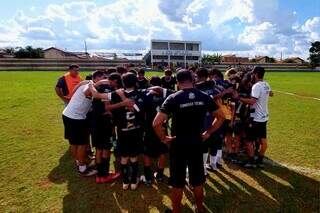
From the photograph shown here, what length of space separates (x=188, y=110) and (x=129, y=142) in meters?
1.79

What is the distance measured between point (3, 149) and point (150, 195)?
5056 mm

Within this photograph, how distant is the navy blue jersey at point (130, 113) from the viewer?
231 inches

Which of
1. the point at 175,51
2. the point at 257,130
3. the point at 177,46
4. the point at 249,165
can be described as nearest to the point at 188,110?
the point at 257,130

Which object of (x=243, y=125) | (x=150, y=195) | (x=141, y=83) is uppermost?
(x=141, y=83)

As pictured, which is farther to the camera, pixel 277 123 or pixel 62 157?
pixel 277 123

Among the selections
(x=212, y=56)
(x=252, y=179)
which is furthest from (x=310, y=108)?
(x=212, y=56)

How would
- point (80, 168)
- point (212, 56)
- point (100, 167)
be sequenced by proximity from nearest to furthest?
point (100, 167)
point (80, 168)
point (212, 56)

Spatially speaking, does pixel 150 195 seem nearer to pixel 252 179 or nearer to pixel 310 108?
pixel 252 179

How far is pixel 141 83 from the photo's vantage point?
339 inches

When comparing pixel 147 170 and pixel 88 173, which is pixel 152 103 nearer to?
pixel 147 170

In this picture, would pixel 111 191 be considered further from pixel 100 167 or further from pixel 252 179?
pixel 252 179

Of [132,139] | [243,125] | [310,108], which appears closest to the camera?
[132,139]

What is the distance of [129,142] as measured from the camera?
6109 mm

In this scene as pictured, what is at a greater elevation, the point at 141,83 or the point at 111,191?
the point at 141,83
